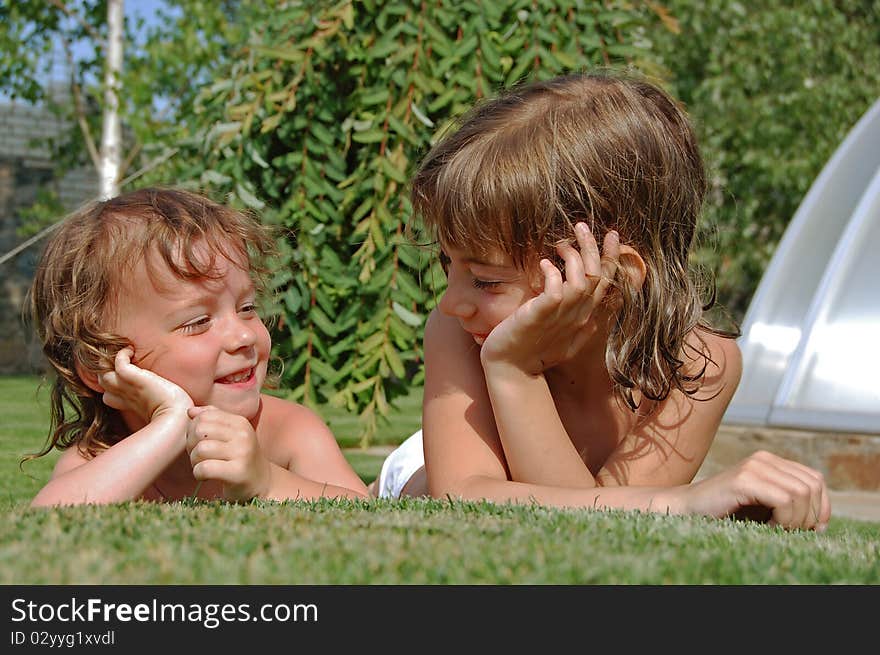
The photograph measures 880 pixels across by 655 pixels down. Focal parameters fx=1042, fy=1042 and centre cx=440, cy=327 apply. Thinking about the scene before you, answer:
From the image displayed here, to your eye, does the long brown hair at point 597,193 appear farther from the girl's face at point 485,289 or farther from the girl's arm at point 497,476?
the girl's arm at point 497,476

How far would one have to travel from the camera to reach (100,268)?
85.3 inches

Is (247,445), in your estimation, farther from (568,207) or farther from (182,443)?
(568,207)

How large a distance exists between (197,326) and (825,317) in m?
3.02

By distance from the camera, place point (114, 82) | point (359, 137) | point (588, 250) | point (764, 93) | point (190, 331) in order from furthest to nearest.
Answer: point (764, 93)
point (114, 82)
point (359, 137)
point (190, 331)
point (588, 250)

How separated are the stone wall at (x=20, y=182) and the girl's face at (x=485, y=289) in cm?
795

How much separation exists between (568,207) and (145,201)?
3.17 ft

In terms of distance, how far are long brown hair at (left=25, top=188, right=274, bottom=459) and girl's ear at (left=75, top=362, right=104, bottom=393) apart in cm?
1

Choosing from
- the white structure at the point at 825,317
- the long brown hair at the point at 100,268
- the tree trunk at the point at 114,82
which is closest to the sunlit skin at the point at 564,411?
the long brown hair at the point at 100,268

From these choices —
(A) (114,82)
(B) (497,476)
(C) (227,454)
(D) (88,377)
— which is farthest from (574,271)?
(A) (114,82)

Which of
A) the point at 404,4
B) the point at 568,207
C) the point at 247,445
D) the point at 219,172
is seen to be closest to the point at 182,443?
the point at 247,445

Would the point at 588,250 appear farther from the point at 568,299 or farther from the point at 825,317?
the point at 825,317

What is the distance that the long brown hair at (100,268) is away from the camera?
7.04 ft

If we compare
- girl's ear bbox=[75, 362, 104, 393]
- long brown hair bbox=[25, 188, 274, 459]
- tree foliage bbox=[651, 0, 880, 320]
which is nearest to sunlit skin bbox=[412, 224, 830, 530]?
long brown hair bbox=[25, 188, 274, 459]

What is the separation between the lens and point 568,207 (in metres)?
1.98
